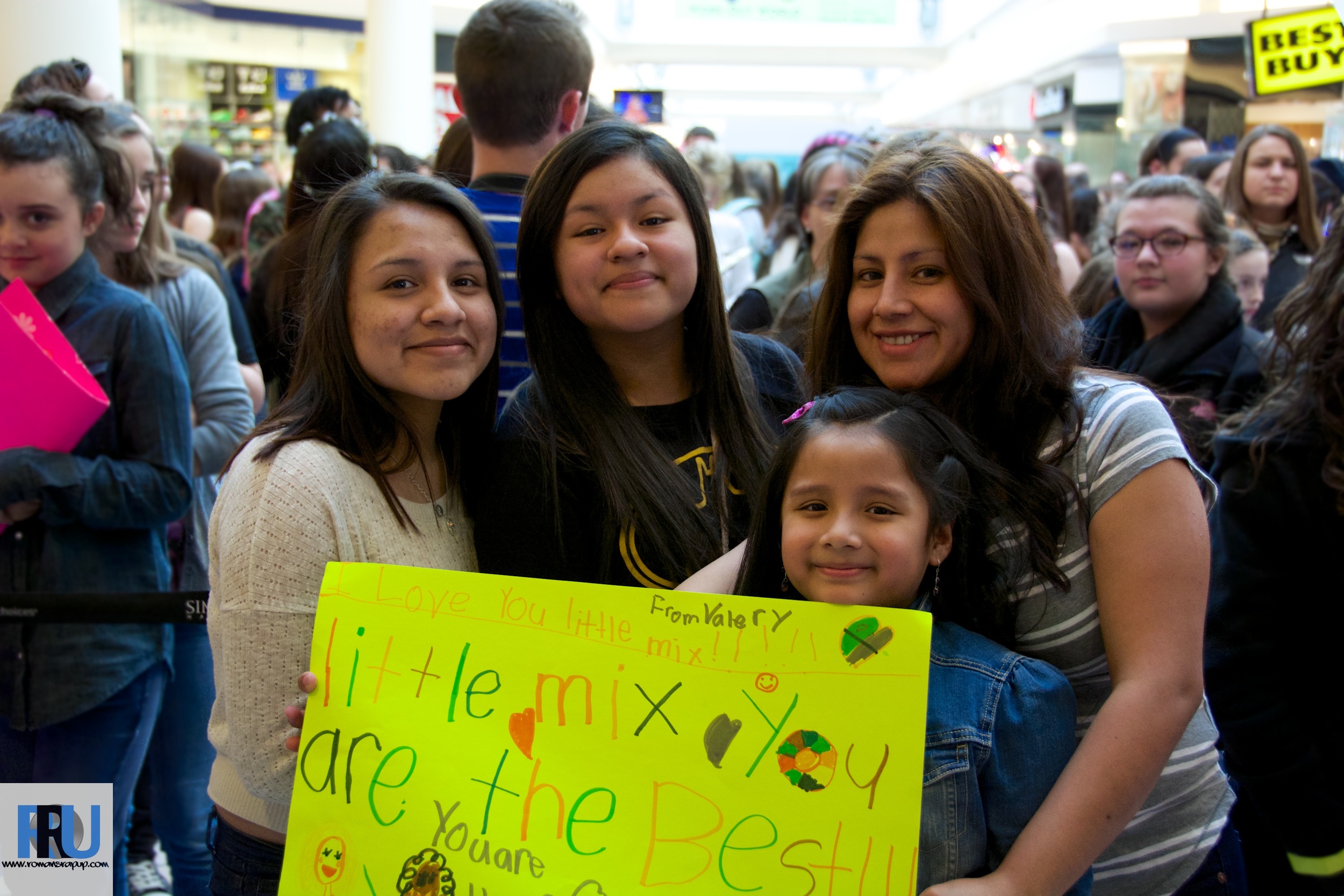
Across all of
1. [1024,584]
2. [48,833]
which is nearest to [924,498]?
[1024,584]

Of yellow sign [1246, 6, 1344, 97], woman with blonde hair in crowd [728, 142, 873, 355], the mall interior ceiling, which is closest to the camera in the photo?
woman with blonde hair in crowd [728, 142, 873, 355]

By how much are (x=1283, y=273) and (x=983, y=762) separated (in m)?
3.76

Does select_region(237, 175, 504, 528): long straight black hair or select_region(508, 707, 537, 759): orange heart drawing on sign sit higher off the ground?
select_region(237, 175, 504, 528): long straight black hair

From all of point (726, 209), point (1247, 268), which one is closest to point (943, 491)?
point (1247, 268)

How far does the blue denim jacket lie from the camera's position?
4.08 feet

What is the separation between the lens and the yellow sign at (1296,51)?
729cm

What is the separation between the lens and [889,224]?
4.79 ft

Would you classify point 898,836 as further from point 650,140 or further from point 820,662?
point 650,140

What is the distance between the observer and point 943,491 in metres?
1.33

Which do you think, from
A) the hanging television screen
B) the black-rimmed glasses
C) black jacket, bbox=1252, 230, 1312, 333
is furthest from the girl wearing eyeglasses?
the hanging television screen

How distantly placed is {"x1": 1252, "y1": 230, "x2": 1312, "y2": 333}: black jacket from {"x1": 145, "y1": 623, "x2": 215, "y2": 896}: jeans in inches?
138

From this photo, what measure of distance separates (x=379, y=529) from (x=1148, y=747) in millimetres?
1041

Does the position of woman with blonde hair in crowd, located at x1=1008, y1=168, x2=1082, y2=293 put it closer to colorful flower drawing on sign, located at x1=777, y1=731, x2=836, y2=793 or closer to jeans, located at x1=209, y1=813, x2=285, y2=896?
colorful flower drawing on sign, located at x1=777, y1=731, x2=836, y2=793

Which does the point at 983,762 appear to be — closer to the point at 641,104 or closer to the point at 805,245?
the point at 805,245
